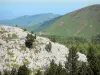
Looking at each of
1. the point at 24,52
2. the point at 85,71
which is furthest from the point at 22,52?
the point at 85,71

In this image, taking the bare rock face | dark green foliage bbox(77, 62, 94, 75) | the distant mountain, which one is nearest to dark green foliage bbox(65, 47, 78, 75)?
dark green foliage bbox(77, 62, 94, 75)

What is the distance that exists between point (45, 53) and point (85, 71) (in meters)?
38.4

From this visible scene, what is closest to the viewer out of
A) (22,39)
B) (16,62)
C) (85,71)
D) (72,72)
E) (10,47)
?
(85,71)

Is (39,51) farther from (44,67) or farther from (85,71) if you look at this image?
(85,71)

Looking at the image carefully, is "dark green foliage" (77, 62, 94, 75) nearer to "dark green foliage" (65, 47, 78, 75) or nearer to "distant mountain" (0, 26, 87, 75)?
"dark green foliage" (65, 47, 78, 75)

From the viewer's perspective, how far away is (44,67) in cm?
12419

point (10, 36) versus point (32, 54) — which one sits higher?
point (10, 36)

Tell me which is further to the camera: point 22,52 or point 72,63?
Result: point 22,52

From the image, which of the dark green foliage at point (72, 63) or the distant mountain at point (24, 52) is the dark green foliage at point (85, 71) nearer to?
the dark green foliage at point (72, 63)

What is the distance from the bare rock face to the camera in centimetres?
12050

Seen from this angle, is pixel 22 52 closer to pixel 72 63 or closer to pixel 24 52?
pixel 24 52

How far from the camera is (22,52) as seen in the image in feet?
416

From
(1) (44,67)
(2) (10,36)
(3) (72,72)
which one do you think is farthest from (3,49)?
(3) (72,72)

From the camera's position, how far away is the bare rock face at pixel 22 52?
120 metres
